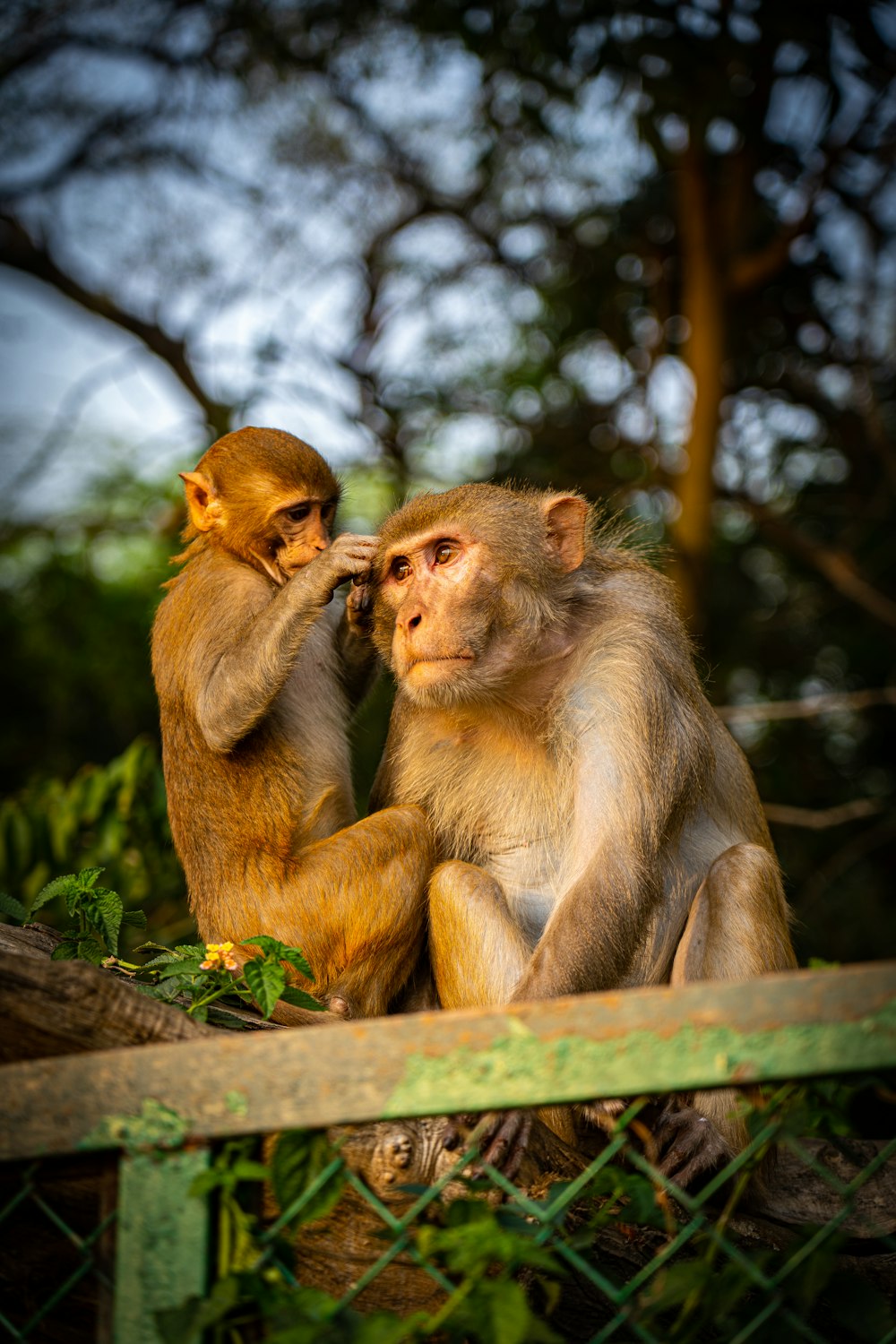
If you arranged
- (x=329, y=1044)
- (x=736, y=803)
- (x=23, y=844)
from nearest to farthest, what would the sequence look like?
(x=329, y=1044) < (x=736, y=803) < (x=23, y=844)

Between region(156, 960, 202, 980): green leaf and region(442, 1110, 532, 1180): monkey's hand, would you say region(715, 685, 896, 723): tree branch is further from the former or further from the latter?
region(156, 960, 202, 980): green leaf

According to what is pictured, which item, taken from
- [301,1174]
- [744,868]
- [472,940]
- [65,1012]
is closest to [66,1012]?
[65,1012]

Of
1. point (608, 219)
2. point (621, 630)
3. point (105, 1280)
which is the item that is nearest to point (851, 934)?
point (608, 219)

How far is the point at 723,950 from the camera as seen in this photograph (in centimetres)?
353

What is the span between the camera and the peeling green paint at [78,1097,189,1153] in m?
1.97

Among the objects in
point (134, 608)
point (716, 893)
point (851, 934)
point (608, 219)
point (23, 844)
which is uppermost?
point (608, 219)

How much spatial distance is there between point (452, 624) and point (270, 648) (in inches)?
21.0

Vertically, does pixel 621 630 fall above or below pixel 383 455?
above

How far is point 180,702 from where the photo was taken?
13.5 ft

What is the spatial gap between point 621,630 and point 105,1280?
2263 millimetres

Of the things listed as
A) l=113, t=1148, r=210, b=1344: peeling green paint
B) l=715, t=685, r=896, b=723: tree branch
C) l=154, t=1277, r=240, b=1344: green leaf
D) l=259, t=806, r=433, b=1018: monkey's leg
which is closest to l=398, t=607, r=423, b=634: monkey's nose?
l=259, t=806, r=433, b=1018: monkey's leg

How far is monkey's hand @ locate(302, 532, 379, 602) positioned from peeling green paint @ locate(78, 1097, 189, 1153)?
197 centimetres

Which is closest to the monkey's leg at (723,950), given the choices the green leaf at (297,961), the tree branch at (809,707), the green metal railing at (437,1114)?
the green leaf at (297,961)

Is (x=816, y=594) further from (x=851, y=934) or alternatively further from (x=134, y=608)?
(x=134, y=608)
